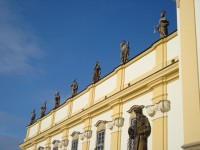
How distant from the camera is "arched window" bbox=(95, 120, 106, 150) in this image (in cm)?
1848

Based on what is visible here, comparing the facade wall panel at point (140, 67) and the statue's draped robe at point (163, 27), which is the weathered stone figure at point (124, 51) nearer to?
the facade wall panel at point (140, 67)

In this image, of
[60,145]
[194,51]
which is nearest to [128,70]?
[194,51]

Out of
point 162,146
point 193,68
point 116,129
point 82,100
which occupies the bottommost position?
point 162,146

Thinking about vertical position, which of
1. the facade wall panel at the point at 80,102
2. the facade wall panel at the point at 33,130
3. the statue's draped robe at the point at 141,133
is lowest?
the statue's draped robe at the point at 141,133

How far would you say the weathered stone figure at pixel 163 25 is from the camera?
16.5 meters

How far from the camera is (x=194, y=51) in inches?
469

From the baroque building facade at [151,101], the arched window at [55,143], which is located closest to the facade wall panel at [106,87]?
the baroque building facade at [151,101]

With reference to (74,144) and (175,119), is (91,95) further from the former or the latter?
(175,119)

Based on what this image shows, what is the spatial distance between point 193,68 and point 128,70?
22.3 feet

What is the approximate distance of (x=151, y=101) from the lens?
50.8ft

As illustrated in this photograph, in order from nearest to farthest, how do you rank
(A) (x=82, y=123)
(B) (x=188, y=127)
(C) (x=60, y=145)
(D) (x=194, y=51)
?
1. (B) (x=188, y=127)
2. (D) (x=194, y=51)
3. (A) (x=82, y=123)
4. (C) (x=60, y=145)

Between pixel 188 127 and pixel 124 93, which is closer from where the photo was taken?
pixel 188 127

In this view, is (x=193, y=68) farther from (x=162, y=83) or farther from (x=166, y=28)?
(x=166, y=28)

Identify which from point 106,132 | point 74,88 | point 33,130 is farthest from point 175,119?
point 33,130
